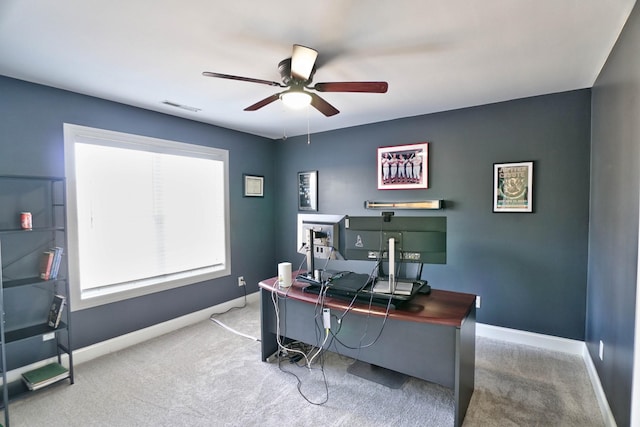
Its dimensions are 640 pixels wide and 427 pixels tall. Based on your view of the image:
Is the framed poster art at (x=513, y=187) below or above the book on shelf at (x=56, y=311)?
above

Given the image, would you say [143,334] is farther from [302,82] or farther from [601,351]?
[601,351]

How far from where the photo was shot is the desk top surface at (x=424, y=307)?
5.86 feet

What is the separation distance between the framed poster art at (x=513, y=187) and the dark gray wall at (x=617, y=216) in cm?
49

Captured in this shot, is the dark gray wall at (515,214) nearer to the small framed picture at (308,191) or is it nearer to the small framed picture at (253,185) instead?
the small framed picture at (308,191)

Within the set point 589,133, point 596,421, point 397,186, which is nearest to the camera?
point 596,421

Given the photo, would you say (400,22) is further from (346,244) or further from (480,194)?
(480,194)

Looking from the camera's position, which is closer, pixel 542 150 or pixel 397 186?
pixel 542 150

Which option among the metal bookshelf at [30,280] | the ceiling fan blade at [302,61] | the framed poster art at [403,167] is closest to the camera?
the ceiling fan blade at [302,61]

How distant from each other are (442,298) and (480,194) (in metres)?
1.53

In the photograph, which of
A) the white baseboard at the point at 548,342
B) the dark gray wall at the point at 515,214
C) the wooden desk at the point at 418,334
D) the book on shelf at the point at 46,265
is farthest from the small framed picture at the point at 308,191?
the book on shelf at the point at 46,265

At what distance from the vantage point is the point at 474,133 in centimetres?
314

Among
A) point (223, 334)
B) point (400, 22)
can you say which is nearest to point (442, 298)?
point (400, 22)

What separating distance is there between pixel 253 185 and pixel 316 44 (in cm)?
274

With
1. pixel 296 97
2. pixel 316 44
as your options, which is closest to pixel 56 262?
pixel 296 97
